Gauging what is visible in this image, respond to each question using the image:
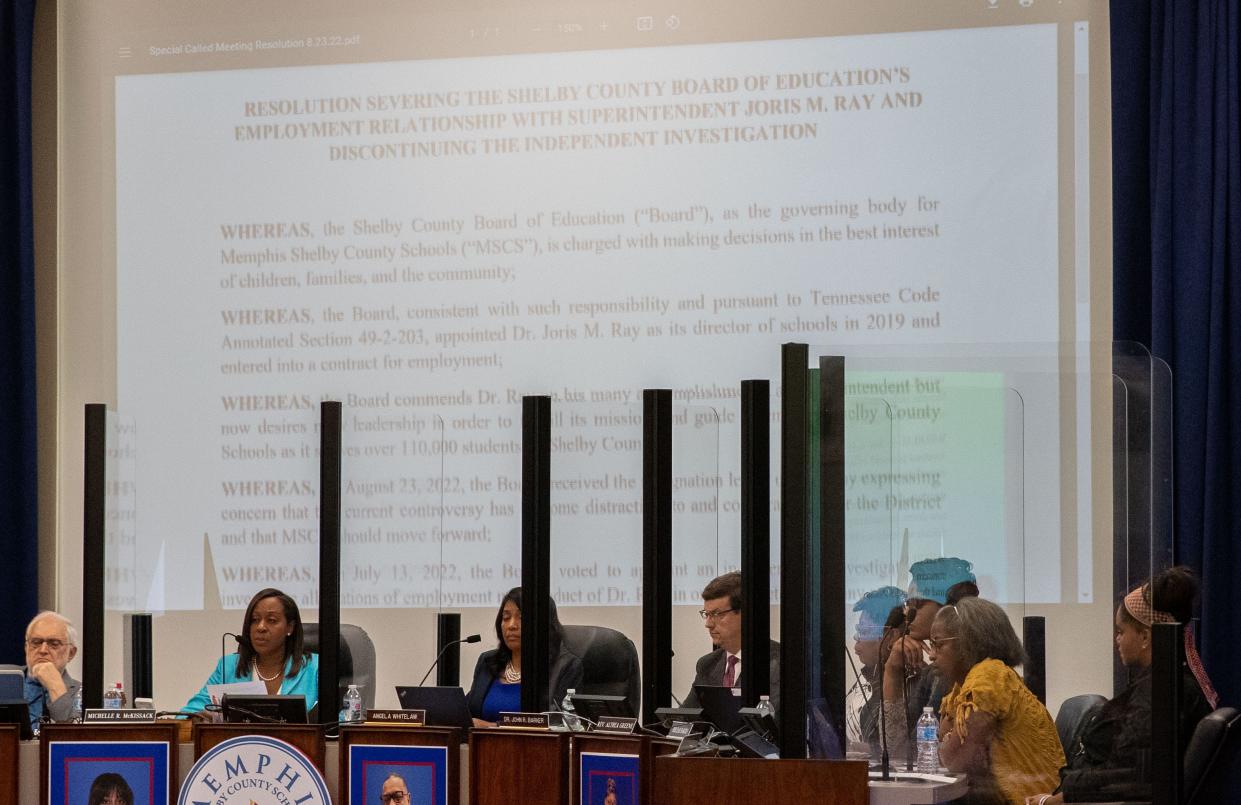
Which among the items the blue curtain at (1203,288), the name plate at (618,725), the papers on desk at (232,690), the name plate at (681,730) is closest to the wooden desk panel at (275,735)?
the papers on desk at (232,690)

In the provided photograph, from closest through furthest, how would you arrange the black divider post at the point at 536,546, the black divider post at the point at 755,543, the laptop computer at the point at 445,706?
1. the black divider post at the point at 755,543
2. the laptop computer at the point at 445,706
3. the black divider post at the point at 536,546

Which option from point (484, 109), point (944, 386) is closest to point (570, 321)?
point (484, 109)

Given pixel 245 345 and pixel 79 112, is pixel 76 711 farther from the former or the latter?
pixel 79 112

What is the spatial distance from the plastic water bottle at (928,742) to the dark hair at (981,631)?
132 millimetres

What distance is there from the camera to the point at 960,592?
2.81 metres

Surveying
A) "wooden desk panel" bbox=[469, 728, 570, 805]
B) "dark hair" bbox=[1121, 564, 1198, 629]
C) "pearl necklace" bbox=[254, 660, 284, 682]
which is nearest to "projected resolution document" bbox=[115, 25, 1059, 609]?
"pearl necklace" bbox=[254, 660, 284, 682]

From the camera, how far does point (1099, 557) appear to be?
111 inches

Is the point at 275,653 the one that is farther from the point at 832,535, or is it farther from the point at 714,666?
the point at 832,535

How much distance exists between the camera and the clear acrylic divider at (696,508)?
3.56 meters

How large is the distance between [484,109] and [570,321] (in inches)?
35.6

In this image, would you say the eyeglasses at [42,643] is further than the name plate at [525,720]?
Yes

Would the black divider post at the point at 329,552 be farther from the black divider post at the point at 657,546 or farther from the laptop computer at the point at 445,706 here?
the black divider post at the point at 657,546

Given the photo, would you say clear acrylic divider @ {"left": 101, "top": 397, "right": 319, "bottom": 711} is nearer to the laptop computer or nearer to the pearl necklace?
the pearl necklace

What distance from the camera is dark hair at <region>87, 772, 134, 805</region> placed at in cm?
312
